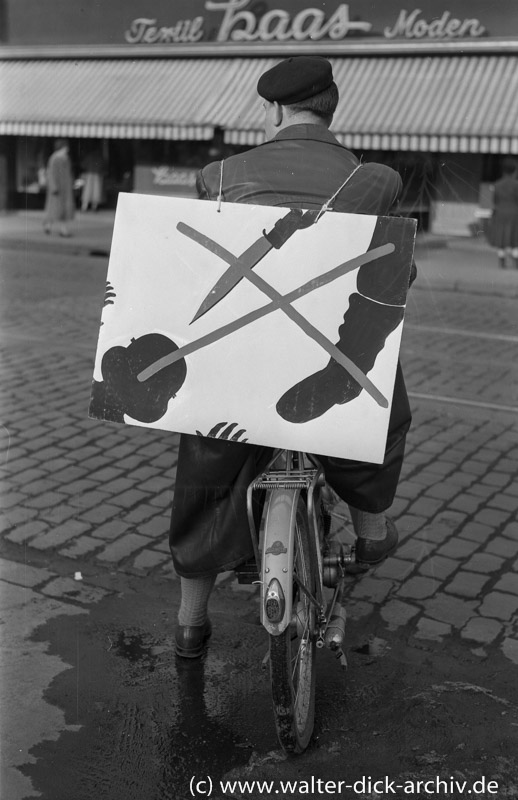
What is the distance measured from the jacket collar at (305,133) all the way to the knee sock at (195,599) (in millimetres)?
1429

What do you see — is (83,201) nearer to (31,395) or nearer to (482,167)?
(482,167)

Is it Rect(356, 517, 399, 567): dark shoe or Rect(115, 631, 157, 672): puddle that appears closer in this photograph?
Rect(356, 517, 399, 567): dark shoe

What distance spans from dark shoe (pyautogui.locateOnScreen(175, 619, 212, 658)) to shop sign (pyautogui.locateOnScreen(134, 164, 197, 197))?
16.7 metres

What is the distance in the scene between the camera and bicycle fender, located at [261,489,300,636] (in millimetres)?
2436

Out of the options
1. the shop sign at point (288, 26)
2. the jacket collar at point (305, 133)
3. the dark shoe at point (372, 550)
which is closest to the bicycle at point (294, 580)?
the dark shoe at point (372, 550)

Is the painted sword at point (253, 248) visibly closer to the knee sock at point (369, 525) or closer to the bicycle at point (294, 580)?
the bicycle at point (294, 580)

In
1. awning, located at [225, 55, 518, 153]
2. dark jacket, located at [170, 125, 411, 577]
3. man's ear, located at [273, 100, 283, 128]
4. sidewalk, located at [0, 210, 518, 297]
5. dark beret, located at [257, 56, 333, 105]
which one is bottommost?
sidewalk, located at [0, 210, 518, 297]

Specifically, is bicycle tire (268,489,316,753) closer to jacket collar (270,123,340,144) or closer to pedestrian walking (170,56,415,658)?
pedestrian walking (170,56,415,658)

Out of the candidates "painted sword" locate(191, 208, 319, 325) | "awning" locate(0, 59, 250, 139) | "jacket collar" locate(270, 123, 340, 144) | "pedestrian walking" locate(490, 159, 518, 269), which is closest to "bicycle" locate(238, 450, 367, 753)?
"painted sword" locate(191, 208, 319, 325)

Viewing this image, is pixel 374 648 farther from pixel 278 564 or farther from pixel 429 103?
pixel 429 103

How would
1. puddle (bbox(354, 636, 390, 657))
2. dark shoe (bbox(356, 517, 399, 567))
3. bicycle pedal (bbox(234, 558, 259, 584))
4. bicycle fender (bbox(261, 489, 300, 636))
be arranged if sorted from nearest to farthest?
bicycle fender (bbox(261, 489, 300, 636))
bicycle pedal (bbox(234, 558, 259, 584))
dark shoe (bbox(356, 517, 399, 567))
puddle (bbox(354, 636, 390, 657))

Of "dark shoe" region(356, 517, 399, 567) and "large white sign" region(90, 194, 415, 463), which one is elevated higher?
"large white sign" region(90, 194, 415, 463)

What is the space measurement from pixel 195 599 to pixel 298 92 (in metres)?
1.66

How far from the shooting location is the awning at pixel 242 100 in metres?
15.2
